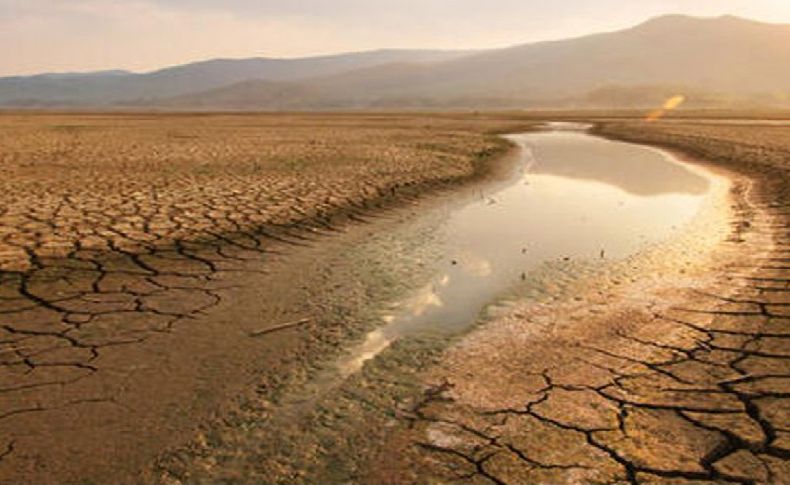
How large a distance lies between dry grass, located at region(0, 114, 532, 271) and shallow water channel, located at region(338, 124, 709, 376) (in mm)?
2085

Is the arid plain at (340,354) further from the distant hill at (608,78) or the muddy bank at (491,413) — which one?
the distant hill at (608,78)

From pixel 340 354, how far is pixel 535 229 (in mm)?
5345

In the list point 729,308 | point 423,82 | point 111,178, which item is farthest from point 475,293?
point 423,82

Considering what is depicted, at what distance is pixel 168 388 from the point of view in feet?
13.4

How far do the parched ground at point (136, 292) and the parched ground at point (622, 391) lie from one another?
4.32 ft

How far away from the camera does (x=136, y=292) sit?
602 centimetres

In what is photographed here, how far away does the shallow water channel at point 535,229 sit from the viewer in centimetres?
569

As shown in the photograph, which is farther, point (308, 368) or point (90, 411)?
point (308, 368)

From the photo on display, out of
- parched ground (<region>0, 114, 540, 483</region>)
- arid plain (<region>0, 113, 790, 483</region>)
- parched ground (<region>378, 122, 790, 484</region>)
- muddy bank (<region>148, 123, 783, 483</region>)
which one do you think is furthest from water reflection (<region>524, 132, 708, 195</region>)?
muddy bank (<region>148, 123, 783, 483</region>)

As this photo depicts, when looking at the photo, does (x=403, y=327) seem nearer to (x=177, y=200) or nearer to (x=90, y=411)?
(x=90, y=411)

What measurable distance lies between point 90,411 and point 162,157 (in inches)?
582

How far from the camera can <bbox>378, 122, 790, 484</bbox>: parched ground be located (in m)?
3.23

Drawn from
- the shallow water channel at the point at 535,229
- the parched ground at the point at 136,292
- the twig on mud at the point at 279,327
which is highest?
the parched ground at the point at 136,292

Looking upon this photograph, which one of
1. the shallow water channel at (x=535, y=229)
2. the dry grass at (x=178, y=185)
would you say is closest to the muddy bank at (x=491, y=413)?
the shallow water channel at (x=535, y=229)
